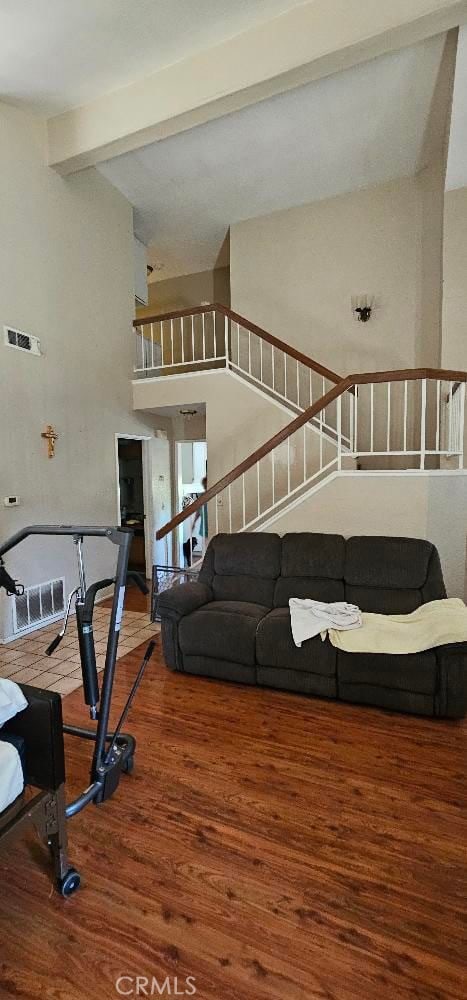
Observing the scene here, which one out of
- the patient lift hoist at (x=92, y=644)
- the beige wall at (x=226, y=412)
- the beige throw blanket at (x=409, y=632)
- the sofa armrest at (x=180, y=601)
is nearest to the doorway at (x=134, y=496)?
the beige wall at (x=226, y=412)

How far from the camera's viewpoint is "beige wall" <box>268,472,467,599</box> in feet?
12.0

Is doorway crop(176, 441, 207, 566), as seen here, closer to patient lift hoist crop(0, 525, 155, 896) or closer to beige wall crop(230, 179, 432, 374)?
beige wall crop(230, 179, 432, 374)

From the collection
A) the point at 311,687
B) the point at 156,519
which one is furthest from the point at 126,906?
the point at 156,519

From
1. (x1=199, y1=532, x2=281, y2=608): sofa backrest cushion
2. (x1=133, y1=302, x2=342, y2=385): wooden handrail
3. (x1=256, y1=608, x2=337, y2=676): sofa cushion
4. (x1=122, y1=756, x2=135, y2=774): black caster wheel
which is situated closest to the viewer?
(x1=122, y1=756, x2=135, y2=774): black caster wheel

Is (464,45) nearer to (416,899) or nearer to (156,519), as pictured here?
(416,899)

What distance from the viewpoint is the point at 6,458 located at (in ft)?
12.8

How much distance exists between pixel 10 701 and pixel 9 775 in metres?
0.21

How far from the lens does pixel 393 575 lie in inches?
123

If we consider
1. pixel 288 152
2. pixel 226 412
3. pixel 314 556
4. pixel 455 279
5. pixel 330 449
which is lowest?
pixel 314 556

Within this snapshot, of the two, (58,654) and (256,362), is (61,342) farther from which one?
(58,654)

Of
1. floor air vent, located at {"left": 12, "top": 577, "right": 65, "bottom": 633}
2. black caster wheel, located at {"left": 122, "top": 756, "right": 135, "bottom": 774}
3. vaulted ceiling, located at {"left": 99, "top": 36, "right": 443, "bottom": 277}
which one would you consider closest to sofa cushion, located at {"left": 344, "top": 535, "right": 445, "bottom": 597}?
black caster wheel, located at {"left": 122, "top": 756, "right": 135, "bottom": 774}

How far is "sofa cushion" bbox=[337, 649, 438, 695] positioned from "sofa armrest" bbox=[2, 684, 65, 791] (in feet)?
5.54

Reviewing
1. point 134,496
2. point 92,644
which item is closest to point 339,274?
point 134,496

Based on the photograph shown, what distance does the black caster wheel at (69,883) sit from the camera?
146cm
